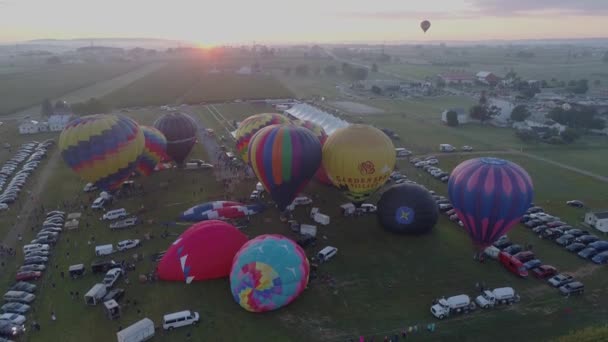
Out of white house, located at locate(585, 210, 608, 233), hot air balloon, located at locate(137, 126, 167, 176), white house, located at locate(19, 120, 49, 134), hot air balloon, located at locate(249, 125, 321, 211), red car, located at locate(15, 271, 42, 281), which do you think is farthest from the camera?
white house, located at locate(19, 120, 49, 134)

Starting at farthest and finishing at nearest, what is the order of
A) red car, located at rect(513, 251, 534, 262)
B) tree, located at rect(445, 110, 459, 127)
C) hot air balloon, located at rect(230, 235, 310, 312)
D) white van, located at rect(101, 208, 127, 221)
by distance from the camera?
tree, located at rect(445, 110, 459, 127), white van, located at rect(101, 208, 127, 221), red car, located at rect(513, 251, 534, 262), hot air balloon, located at rect(230, 235, 310, 312)

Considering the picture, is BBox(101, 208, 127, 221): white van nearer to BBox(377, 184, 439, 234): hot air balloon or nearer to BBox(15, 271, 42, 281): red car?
BBox(15, 271, 42, 281): red car

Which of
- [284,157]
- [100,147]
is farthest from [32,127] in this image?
[284,157]

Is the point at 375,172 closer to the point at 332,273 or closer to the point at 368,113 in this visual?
the point at 332,273

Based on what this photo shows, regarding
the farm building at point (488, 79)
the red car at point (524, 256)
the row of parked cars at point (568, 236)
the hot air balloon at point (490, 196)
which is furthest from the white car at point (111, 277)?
the farm building at point (488, 79)

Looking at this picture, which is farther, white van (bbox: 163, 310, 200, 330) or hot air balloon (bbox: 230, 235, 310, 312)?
hot air balloon (bbox: 230, 235, 310, 312)

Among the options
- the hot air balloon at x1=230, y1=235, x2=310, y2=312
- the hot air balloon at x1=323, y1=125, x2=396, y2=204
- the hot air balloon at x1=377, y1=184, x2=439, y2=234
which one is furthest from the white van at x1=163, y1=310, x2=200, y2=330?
the hot air balloon at x1=377, y1=184, x2=439, y2=234

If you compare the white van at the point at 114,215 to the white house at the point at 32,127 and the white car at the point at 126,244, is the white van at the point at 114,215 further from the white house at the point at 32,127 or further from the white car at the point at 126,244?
the white house at the point at 32,127
